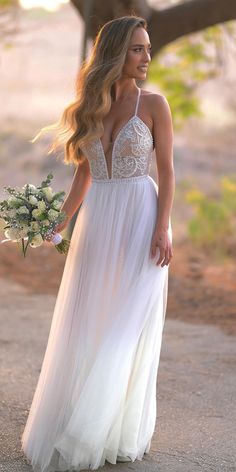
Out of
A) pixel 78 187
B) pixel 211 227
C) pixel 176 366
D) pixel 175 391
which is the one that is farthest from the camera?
pixel 211 227

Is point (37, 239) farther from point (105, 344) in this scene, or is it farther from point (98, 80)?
point (98, 80)

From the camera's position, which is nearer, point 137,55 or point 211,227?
point 137,55

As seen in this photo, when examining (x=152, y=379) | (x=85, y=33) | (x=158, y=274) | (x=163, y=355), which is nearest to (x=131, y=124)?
(x=158, y=274)

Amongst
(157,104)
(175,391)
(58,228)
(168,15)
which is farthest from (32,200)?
(168,15)

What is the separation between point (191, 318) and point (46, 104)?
15208mm

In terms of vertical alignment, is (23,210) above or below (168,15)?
below

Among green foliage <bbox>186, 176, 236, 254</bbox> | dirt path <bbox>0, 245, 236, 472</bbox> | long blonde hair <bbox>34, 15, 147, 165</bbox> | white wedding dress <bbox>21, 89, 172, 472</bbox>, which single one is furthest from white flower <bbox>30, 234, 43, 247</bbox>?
green foliage <bbox>186, 176, 236, 254</bbox>

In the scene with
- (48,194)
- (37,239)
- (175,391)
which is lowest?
(175,391)

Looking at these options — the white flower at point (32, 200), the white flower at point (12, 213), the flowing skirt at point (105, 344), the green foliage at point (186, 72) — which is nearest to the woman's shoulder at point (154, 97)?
the flowing skirt at point (105, 344)

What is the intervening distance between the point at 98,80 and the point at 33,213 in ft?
2.40

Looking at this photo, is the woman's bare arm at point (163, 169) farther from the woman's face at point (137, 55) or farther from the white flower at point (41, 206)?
the white flower at point (41, 206)

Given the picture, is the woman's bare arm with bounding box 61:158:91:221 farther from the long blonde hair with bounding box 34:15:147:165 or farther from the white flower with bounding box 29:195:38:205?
the white flower with bounding box 29:195:38:205

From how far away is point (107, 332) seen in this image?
4.15m

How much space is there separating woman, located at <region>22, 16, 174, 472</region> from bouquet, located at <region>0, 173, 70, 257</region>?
9.5 inches
